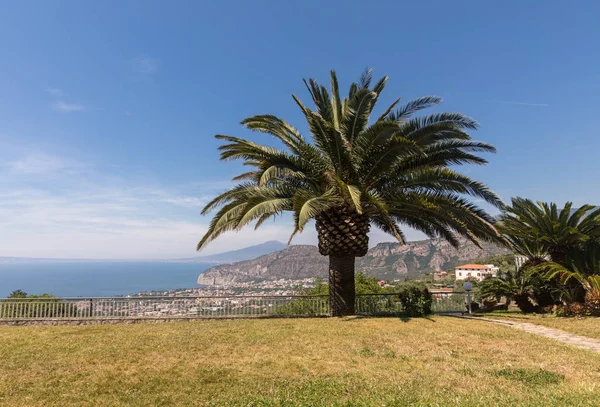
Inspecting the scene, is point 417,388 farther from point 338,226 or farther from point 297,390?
point 338,226

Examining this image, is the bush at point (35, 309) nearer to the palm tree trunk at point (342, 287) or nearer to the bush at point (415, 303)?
the palm tree trunk at point (342, 287)

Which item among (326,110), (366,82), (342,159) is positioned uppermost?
(366,82)

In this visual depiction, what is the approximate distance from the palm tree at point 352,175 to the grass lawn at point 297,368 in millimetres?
3689

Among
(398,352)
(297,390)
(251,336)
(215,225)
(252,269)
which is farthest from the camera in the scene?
(252,269)

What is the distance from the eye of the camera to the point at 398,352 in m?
7.52

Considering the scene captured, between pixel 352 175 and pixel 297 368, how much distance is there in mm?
7941

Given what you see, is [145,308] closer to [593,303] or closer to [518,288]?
[518,288]

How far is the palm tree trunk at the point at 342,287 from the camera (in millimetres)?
13156

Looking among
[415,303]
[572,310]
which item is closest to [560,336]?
[415,303]

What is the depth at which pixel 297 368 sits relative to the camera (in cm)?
628

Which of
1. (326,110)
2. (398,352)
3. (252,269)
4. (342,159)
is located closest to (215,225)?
(342,159)

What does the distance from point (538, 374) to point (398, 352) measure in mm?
2609

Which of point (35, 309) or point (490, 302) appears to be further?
point (490, 302)

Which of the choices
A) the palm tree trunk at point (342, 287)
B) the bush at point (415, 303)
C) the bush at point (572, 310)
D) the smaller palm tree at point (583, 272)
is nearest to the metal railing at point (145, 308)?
the bush at point (415, 303)
